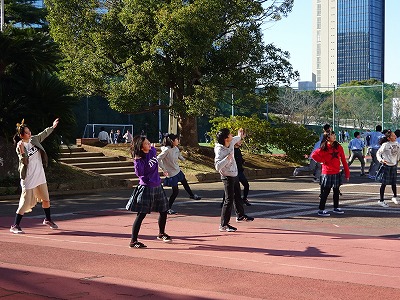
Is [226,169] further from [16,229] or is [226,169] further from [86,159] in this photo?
[86,159]

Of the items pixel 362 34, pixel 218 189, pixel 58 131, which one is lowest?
pixel 218 189

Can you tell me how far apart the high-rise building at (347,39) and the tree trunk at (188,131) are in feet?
516

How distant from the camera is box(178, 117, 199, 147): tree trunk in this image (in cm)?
2894

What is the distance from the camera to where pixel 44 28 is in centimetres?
4025

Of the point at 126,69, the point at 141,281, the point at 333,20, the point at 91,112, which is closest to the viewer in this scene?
the point at 141,281

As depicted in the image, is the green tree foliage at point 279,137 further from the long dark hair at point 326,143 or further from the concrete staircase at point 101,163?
the long dark hair at point 326,143

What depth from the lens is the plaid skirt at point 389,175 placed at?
50.8ft

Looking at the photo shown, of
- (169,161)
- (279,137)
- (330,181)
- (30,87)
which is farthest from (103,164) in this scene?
(330,181)

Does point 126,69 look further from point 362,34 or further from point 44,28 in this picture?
point 362,34

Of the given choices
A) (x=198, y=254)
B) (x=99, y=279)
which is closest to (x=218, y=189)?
(x=198, y=254)

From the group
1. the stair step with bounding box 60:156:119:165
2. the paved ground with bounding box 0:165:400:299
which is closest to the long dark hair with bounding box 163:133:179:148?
the paved ground with bounding box 0:165:400:299

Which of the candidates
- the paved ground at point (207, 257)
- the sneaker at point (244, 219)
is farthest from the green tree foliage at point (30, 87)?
the sneaker at point (244, 219)

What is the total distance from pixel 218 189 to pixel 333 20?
16829 cm

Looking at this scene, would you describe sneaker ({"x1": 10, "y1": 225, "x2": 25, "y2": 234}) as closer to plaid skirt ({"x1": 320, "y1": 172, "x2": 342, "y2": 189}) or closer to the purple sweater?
the purple sweater
